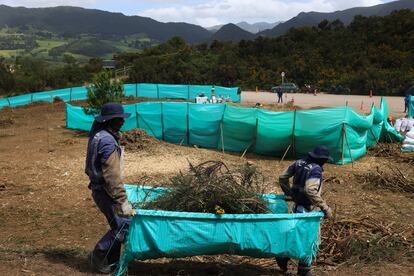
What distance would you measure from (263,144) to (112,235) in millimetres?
8798

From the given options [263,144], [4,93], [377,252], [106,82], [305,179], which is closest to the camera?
[305,179]

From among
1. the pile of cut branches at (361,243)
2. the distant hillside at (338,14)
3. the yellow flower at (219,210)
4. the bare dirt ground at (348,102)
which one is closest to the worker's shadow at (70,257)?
the yellow flower at (219,210)

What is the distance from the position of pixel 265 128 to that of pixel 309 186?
8.15m

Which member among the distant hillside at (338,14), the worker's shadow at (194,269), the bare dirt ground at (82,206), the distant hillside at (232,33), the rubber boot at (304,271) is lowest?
the bare dirt ground at (82,206)

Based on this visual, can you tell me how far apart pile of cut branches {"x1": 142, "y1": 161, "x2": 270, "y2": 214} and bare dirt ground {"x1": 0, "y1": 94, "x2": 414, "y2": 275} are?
0.71m

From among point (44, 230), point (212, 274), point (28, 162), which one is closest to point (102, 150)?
point (212, 274)

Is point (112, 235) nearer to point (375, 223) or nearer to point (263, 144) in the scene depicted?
point (375, 223)

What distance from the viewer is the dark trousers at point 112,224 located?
13.3ft

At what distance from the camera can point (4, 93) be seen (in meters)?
46.5

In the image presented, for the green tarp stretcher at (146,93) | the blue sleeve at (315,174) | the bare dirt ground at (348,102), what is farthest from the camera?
the green tarp stretcher at (146,93)

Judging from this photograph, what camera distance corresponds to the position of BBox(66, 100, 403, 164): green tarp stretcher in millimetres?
11445

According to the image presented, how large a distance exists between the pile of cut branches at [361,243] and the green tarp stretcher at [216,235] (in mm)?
1266

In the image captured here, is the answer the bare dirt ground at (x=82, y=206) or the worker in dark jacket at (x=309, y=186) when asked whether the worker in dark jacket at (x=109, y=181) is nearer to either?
the bare dirt ground at (x=82, y=206)

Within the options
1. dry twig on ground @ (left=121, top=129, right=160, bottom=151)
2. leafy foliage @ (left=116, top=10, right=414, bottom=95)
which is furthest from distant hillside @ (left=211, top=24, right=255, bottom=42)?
dry twig on ground @ (left=121, top=129, right=160, bottom=151)
